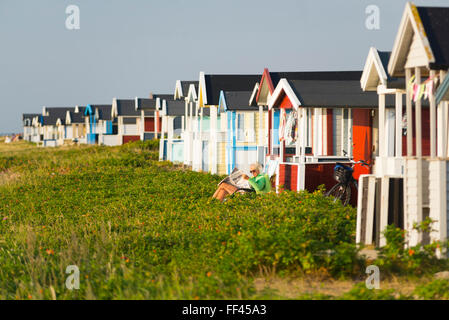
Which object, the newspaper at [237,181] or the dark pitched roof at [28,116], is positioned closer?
the newspaper at [237,181]

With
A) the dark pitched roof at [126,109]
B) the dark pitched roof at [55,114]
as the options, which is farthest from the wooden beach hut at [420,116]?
the dark pitched roof at [55,114]

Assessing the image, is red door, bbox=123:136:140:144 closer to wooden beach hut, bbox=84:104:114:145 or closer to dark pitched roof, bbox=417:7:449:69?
wooden beach hut, bbox=84:104:114:145

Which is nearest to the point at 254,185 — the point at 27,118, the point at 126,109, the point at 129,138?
the point at 129,138

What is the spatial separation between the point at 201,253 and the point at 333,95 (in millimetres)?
7063

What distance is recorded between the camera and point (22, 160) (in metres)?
34.7

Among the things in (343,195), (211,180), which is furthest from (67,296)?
(211,180)

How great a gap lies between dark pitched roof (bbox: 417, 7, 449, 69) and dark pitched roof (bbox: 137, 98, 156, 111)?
40.9 meters

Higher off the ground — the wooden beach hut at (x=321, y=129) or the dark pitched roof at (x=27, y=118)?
the dark pitched roof at (x=27, y=118)

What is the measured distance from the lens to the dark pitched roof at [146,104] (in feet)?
162

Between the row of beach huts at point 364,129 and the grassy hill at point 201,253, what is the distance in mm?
811

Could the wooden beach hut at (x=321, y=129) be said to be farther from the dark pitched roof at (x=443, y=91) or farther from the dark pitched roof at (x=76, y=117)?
the dark pitched roof at (x=76, y=117)
